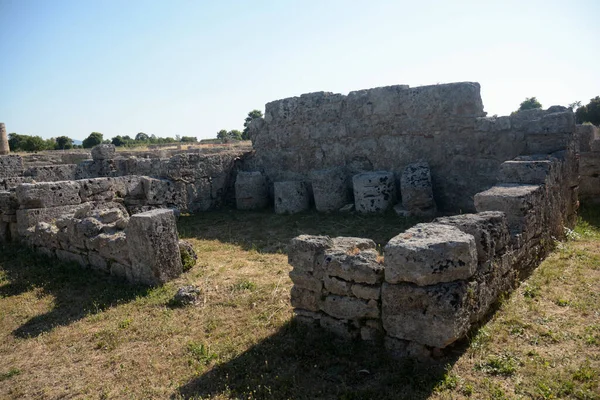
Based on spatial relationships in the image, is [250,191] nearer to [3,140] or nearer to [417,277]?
[417,277]

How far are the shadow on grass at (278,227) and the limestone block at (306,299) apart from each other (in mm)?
3312

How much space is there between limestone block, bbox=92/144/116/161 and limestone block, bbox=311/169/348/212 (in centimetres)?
700

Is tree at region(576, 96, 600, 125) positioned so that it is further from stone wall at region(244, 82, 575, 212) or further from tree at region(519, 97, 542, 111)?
stone wall at region(244, 82, 575, 212)

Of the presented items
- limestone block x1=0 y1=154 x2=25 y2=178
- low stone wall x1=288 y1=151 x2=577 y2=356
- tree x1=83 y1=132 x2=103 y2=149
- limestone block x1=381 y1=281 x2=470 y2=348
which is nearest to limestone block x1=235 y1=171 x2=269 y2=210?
low stone wall x1=288 y1=151 x2=577 y2=356

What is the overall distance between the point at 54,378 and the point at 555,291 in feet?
19.0

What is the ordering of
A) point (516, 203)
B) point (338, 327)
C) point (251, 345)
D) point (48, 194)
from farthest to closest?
point (48, 194) < point (516, 203) < point (251, 345) < point (338, 327)

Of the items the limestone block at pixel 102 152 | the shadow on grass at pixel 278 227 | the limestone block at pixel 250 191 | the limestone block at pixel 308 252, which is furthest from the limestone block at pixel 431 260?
the limestone block at pixel 102 152

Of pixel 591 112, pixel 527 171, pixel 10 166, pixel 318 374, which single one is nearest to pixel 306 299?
pixel 318 374

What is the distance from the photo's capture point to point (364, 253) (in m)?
4.39

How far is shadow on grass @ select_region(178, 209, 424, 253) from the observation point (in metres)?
8.69

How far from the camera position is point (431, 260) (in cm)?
378

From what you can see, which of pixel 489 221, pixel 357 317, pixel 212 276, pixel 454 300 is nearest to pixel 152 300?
pixel 212 276

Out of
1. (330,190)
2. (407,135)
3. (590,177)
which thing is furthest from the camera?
(330,190)

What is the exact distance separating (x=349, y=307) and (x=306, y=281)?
0.60m
